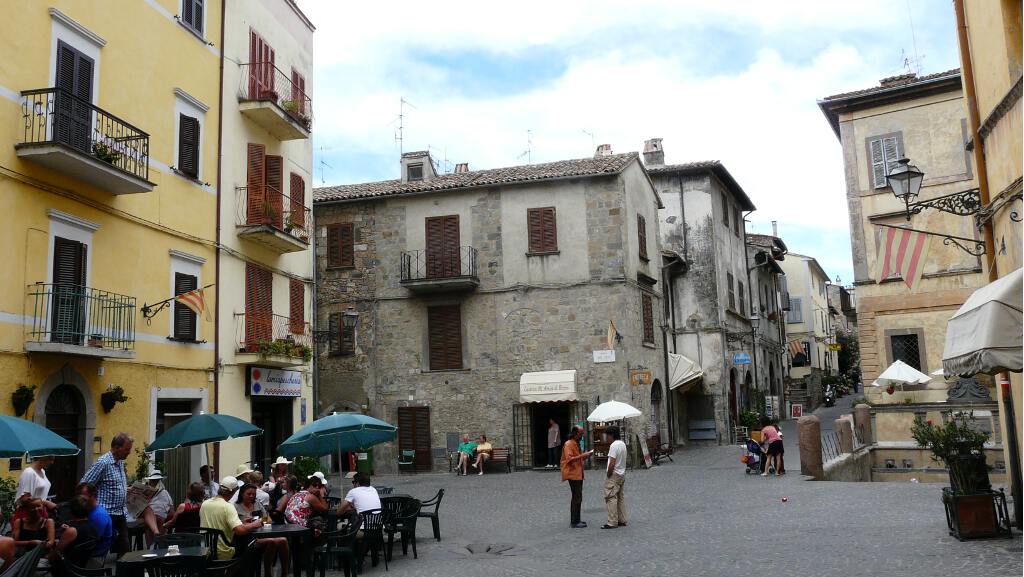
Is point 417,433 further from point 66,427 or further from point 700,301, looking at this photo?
point 66,427

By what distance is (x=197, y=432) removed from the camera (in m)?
12.3

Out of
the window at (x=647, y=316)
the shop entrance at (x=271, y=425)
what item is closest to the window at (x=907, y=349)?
the window at (x=647, y=316)

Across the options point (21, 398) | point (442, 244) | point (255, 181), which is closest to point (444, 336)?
point (442, 244)

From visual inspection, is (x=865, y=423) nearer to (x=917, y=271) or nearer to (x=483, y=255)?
(x=483, y=255)

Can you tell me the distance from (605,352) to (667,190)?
9.95 metres

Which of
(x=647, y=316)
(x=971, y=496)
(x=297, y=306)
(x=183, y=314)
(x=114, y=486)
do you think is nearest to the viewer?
(x=971, y=496)

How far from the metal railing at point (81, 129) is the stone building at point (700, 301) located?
20278 mm

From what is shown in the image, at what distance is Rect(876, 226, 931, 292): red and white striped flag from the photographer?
11.7 meters

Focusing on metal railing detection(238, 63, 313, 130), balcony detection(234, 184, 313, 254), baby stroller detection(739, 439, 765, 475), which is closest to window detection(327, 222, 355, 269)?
metal railing detection(238, 63, 313, 130)

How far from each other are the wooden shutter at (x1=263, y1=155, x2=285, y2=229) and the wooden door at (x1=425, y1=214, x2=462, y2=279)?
742cm

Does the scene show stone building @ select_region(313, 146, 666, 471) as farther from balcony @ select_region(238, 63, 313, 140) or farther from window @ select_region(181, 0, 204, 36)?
window @ select_region(181, 0, 204, 36)

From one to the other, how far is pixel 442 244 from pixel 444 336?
2852mm

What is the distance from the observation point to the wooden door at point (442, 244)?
86.0 feet

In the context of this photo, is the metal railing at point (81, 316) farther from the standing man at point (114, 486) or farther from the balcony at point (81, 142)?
the standing man at point (114, 486)
